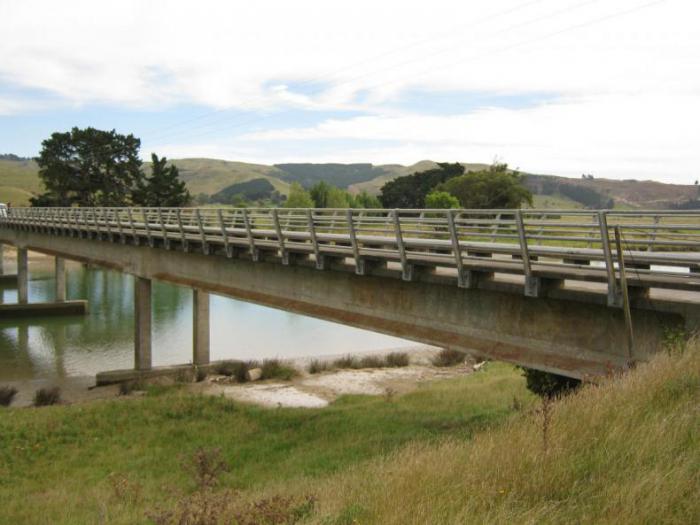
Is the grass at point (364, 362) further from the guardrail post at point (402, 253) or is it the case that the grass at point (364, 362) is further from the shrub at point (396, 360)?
the guardrail post at point (402, 253)

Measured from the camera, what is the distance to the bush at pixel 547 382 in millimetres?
15375

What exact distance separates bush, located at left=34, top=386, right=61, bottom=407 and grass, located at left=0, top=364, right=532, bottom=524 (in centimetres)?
202

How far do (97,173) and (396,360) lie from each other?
2414 inches

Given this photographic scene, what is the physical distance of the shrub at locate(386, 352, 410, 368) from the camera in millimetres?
30086

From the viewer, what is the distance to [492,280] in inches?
484

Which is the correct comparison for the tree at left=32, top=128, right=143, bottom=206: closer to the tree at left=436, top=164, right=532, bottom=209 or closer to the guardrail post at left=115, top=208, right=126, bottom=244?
the tree at left=436, top=164, right=532, bottom=209

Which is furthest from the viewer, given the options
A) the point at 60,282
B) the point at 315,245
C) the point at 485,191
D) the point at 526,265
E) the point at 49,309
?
the point at 485,191

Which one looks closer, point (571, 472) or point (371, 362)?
point (571, 472)

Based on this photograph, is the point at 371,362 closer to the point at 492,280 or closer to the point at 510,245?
the point at 492,280

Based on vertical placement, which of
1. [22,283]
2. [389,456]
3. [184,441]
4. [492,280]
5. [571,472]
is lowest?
[184,441]

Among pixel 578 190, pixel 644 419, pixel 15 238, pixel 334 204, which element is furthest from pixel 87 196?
pixel 578 190

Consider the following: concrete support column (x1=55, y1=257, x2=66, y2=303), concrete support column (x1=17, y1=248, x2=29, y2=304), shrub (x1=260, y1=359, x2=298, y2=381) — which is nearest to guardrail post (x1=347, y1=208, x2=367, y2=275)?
shrub (x1=260, y1=359, x2=298, y2=381)

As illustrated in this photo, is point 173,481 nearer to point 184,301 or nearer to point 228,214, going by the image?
point 228,214

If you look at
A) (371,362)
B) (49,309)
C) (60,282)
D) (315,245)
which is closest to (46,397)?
(371,362)
